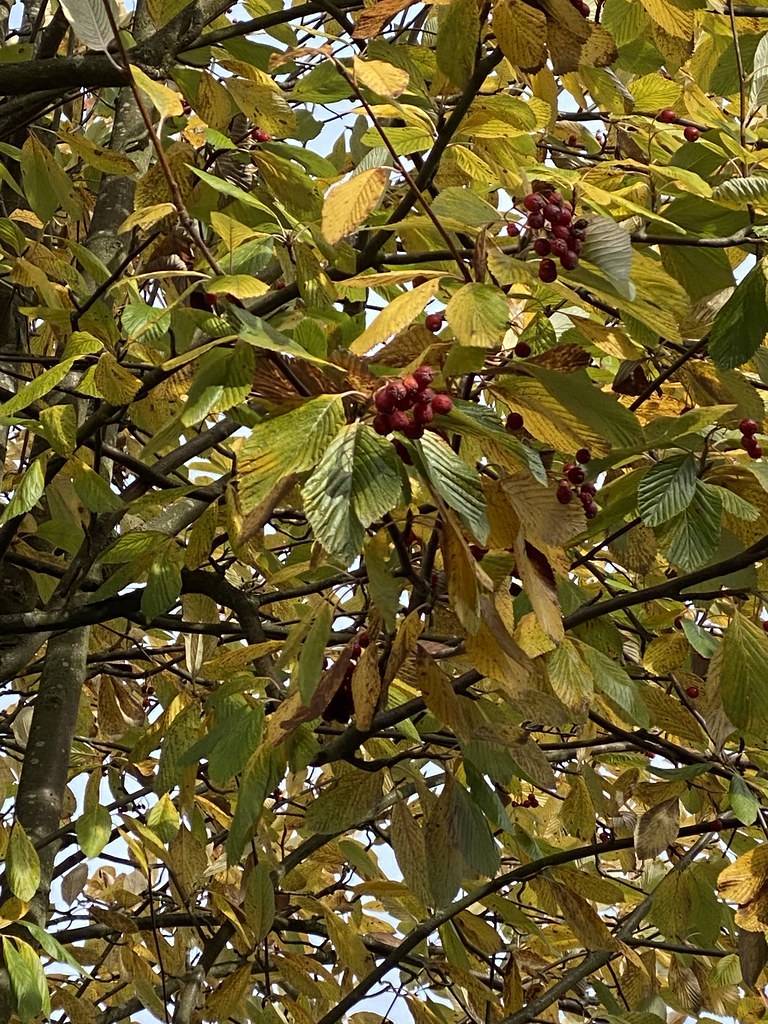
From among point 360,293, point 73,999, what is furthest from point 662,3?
point 73,999

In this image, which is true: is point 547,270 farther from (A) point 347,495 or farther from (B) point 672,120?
(B) point 672,120

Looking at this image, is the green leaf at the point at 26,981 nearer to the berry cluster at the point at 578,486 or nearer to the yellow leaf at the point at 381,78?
the berry cluster at the point at 578,486

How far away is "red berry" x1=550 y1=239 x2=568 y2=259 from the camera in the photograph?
1.30m

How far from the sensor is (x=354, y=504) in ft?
3.64

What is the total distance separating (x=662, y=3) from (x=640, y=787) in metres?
1.24

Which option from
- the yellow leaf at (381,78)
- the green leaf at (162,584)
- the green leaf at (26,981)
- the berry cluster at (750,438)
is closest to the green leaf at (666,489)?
the berry cluster at (750,438)

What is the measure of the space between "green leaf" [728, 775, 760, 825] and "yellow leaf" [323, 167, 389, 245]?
106cm

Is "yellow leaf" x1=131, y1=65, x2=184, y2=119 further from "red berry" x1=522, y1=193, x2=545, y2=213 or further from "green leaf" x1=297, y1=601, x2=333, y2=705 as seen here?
"green leaf" x1=297, y1=601, x2=333, y2=705

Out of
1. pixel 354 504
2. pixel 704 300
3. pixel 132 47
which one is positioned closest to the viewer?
pixel 354 504

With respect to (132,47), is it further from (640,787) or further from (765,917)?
(765,917)

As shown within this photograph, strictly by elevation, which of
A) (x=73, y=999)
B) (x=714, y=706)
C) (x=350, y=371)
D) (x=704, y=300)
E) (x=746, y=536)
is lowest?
(x=73, y=999)

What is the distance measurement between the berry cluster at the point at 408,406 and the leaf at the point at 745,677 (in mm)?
655

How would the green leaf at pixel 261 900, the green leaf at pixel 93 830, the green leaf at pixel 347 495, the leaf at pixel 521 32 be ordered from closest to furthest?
the green leaf at pixel 347 495 < the leaf at pixel 521 32 < the green leaf at pixel 261 900 < the green leaf at pixel 93 830

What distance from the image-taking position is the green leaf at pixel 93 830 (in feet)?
7.78
